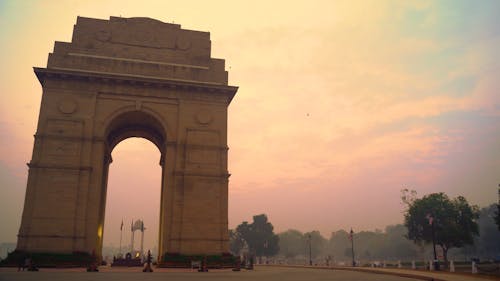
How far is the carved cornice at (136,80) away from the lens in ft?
103

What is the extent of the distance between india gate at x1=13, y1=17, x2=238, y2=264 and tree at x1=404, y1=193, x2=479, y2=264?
139 ft

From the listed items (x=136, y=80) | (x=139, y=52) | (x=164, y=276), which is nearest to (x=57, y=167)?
(x=136, y=80)

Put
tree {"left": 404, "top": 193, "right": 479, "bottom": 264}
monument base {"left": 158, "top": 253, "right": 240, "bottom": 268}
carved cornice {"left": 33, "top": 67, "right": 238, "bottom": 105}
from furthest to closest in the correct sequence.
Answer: tree {"left": 404, "top": 193, "right": 479, "bottom": 264} → carved cornice {"left": 33, "top": 67, "right": 238, "bottom": 105} → monument base {"left": 158, "top": 253, "right": 240, "bottom": 268}

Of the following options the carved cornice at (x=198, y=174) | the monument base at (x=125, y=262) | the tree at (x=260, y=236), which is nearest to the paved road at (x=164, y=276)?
the carved cornice at (x=198, y=174)

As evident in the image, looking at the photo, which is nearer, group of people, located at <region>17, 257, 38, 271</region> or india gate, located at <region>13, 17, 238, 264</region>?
group of people, located at <region>17, 257, 38, 271</region>

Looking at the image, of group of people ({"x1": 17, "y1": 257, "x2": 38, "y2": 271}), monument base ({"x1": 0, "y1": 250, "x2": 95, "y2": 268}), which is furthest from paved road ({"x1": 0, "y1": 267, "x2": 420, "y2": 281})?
monument base ({"x1": 0, "y1": 250, "x2": 95, "y2": 268})

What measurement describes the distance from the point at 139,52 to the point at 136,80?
3297 millimetres

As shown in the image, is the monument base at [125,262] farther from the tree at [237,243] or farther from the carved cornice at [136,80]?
the tree at [237,243]

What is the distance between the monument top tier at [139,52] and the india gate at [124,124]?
0.26 ft

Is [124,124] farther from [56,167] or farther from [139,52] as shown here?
[56,167]

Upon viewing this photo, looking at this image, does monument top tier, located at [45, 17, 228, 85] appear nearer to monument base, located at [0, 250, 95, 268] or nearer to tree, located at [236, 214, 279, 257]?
monument base, located at [0, 250, 95, 268]

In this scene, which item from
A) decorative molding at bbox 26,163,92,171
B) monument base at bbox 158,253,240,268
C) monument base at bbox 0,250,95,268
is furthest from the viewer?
decorative molding at bbox 26,163,92,171

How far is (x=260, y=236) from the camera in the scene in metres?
109

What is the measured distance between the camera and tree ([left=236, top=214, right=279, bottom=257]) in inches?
4247
